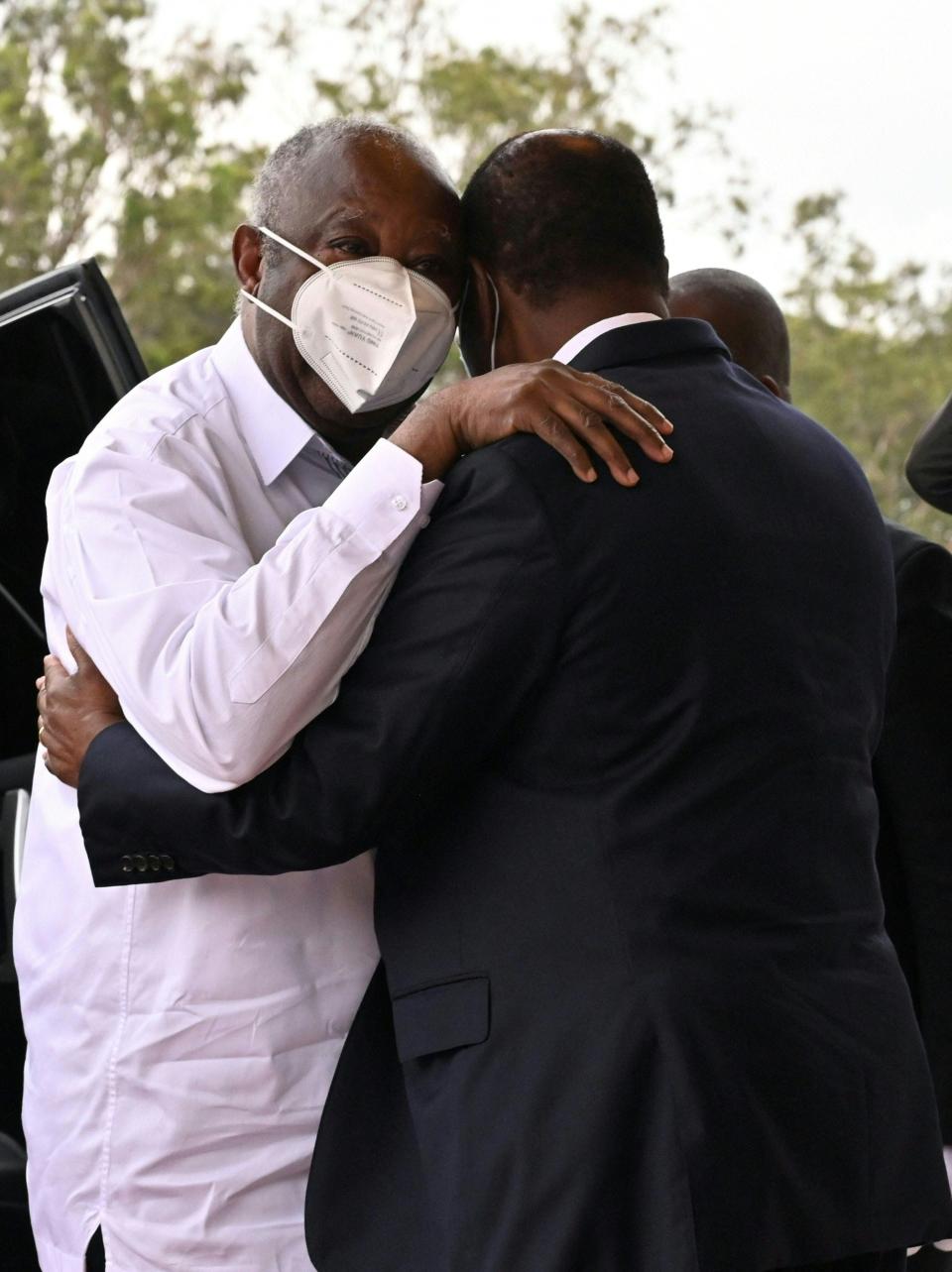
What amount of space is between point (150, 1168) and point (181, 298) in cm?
1244

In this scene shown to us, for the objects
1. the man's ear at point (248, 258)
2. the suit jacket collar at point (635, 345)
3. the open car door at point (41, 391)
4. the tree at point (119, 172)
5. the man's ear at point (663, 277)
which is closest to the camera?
the suit jacket collar at point (635, 345)

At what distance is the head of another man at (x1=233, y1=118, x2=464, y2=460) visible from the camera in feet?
6.57

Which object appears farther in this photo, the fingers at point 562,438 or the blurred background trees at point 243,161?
the blurred background trees at point 243,161

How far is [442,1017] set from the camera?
1653 millimetres

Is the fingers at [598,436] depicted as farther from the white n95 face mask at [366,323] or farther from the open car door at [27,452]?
the open car door at [27,452]

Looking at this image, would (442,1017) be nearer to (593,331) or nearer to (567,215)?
(593,331)

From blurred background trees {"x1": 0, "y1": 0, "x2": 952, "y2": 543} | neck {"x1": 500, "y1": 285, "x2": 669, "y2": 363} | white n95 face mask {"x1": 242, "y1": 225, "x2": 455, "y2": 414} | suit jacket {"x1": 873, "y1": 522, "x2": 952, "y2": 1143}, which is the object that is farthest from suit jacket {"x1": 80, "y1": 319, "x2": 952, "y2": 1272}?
Result: blurred background trees {"x1": 0, "y1": 0, "x2": 952, "y2": 543}

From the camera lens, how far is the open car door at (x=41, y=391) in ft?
7.81

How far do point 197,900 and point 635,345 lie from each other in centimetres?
75

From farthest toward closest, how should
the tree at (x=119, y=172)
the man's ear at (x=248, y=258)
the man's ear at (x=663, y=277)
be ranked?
the tree at (x=119, y=172) < the man's ear at (x=248, y=258) < the man's ear at (x=663, y=277)

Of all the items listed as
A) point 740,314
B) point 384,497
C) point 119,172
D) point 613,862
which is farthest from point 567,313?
point 119,172

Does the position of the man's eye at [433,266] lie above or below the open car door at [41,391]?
above

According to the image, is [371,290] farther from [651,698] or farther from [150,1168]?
[150,1168]

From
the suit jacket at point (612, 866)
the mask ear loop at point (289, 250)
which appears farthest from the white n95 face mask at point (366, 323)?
the suit jacket at point (612, 866)
